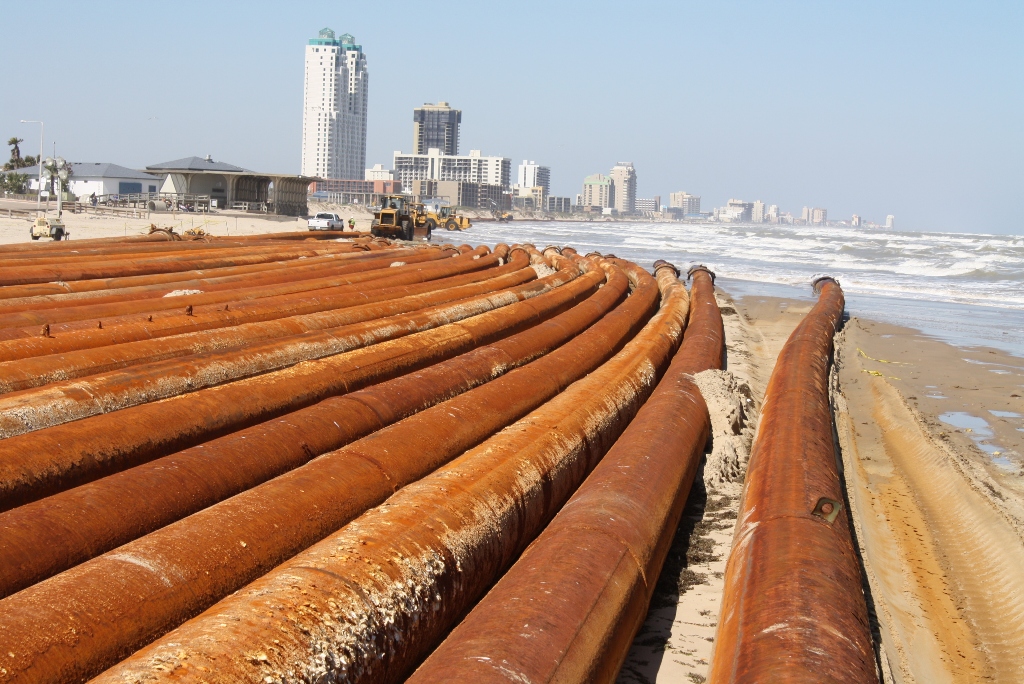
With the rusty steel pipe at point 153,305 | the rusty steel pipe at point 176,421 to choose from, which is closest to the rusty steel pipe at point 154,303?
the rusty steel pipe at point 153,305

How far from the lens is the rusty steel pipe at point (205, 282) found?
30.3ft

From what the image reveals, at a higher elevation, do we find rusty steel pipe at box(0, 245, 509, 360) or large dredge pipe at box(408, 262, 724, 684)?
rusty steel pipe at box(0, 245, 509, 360)

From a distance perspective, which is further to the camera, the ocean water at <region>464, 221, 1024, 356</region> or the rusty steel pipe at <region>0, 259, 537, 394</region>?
the ocean water at <region>464, 221, 1024, 356</region>

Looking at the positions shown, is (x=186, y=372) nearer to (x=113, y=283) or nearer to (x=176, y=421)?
(x=176, y=421)

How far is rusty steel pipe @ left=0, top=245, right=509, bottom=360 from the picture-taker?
258 inches

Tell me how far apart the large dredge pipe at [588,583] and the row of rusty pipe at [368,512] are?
0.01m

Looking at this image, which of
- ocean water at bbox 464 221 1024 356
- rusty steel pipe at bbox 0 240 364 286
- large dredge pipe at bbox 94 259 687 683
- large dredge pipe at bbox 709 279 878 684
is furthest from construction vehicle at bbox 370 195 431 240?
large dredge pipe at bbox 94 259 687 683

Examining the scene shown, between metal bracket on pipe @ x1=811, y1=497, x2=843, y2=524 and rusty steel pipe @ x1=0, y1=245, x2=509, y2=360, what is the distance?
5.38 meters

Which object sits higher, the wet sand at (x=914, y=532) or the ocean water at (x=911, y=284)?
the ocean water at (x=911, y=284)

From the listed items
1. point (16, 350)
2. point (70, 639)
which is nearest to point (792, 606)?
point (70, 639)

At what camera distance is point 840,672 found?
2867 millimetres

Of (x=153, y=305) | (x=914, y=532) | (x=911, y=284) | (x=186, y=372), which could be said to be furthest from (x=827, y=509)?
(x=911, y=284)

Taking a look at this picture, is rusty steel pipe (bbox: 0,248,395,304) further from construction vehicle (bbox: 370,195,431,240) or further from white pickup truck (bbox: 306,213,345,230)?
white pickup truck (bbox: 306,213,345,230)

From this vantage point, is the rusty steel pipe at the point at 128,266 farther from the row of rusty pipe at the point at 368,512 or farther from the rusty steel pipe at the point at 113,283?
the row of rusty pipe at the point at 368,512
